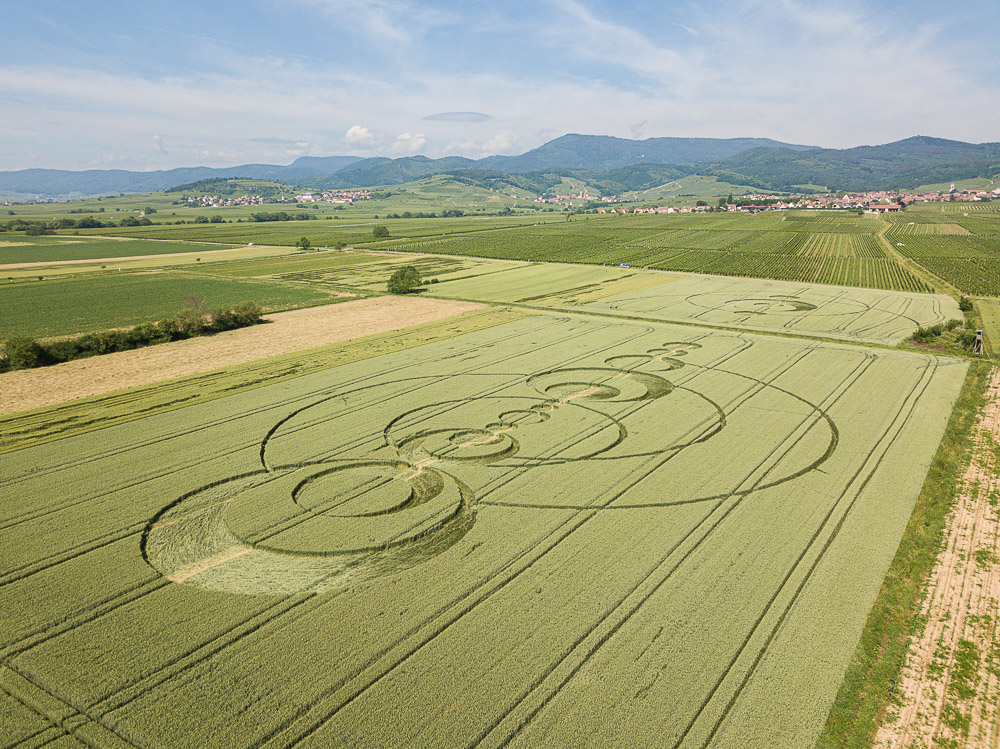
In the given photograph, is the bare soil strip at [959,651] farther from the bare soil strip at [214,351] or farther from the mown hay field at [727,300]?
the bare soil strip at [214,351]

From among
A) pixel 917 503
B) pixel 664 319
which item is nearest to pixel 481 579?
pixel 917 503

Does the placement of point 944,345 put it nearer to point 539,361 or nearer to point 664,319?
point 664,319

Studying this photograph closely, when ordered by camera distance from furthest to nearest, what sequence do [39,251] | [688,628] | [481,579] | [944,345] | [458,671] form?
[39,251]
[944,345]
[481,579]
[688,628]
[458,671]

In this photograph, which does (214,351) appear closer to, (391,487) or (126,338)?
(126,338)

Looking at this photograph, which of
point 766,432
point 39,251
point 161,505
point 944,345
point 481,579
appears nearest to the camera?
point 481,579

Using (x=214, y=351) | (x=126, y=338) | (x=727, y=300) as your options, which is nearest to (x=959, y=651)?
(x=214, y=351)

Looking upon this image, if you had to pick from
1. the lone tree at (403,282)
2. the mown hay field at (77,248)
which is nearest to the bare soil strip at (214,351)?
the lone tree at (403,282)
